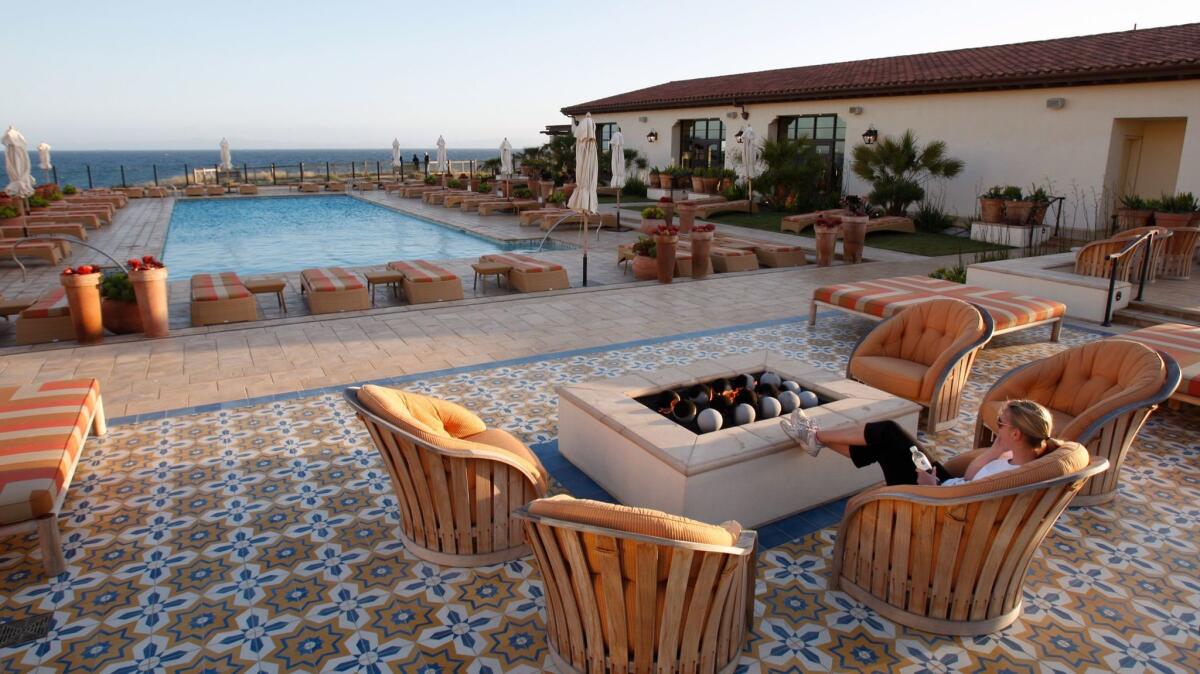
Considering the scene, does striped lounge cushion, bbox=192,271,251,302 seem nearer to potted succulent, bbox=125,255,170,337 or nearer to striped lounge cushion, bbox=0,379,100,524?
potted succulent, bbox=125,255,170,337

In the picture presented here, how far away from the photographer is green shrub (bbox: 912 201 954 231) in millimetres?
17281

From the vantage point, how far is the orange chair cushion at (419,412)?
3402 mm

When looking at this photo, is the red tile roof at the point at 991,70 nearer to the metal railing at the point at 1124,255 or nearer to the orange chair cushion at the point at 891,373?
the metal railing at the point at 1124,255

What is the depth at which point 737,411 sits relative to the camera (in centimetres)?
451

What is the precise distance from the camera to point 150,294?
7734 millimetres

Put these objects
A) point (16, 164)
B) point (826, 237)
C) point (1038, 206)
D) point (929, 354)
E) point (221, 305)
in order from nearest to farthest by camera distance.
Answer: point (929, 354)
point (221, 305)
point (826, 237)
point (1038, 206)
point (16, 164)

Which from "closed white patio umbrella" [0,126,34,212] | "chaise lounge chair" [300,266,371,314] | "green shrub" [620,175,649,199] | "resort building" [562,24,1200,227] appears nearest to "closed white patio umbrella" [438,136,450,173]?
"green shrub" [620,175,649,199]

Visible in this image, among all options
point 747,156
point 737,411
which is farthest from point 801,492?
point 747,156

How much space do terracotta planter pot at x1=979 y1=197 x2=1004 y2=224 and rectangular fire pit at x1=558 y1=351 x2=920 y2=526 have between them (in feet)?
40.4

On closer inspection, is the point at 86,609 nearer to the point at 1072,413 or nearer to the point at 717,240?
the point at 1072,413

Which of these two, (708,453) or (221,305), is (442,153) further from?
(708,453)

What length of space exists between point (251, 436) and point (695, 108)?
926 inches

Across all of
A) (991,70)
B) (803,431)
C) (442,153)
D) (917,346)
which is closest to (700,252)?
(917,346)

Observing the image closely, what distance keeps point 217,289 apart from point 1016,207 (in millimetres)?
14446
